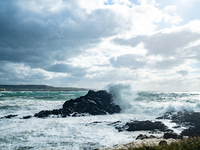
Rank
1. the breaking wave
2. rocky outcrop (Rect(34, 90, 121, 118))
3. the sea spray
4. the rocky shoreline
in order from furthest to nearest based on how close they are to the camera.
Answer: the sea spray
the breaking wave
rocky outcrop (Rect(34, 90, 121, 118))
the rocky shoreline

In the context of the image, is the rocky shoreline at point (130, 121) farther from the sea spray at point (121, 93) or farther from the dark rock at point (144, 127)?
the sea spray at point (121, 93)

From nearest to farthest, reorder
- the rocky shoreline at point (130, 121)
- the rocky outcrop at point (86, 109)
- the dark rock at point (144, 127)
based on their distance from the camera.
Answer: the rocky shoreline at point (130, 121), the dark rock at point (144, 127), the rocky outcrop at point (86, 109)

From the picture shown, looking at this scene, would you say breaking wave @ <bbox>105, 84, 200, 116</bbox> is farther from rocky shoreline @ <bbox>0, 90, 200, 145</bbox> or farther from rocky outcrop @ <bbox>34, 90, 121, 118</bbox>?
rocky outcrop @ <bbox>34, 90, 121, 118</bbox>

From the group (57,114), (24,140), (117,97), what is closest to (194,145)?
(24,140)

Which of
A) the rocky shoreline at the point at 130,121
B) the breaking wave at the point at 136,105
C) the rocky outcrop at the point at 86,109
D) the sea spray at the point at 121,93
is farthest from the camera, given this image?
the sea spray at the point at 121,93

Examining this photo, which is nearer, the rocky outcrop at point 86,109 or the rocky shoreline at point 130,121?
the rocky shoreline at point 130,121

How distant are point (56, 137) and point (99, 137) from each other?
3288 mm

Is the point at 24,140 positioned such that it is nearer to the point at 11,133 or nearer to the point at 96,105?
the point at 11,133

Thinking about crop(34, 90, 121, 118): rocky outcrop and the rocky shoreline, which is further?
crop(34, 90, 121, 118): rocky outcrop

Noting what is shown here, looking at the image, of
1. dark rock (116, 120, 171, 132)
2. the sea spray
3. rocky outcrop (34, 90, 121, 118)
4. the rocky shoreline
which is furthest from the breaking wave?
dark rock (116, 120, 171, 132)

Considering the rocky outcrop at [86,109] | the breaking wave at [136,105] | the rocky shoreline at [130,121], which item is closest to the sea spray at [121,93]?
the breaking wave at [136,105]

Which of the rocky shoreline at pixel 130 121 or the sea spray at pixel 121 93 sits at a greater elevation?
the sea spray at pixel 121 93

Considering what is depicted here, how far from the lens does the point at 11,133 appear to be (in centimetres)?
1303

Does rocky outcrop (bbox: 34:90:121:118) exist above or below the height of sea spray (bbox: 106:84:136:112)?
below
